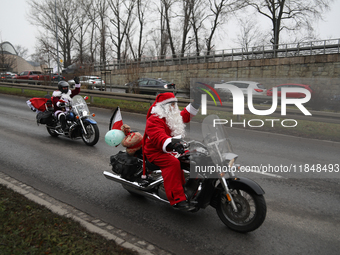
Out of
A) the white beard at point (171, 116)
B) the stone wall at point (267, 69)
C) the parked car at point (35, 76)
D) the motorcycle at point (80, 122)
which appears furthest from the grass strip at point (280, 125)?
the motorcycle at point (80, 122)

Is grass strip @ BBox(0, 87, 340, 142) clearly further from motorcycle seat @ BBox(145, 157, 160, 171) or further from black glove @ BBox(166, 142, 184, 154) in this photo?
motorcycle seat @ BBox(145, 157, 160, 171)

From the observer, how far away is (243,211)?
3510 millimetres

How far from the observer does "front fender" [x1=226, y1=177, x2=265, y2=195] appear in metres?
3.33

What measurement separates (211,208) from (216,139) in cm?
136

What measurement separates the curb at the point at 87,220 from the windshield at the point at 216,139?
129 cm

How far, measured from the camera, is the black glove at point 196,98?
12.9 feet

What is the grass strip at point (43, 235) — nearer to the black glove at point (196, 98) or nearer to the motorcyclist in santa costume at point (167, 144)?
the motorcyclist in santa costume at point (167, 144)

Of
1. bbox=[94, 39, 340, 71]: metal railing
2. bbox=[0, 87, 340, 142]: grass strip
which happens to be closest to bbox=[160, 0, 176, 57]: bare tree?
bbox=[94, 39, 340, 71]: metal railing

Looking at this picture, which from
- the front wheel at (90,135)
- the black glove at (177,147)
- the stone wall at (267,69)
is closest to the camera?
the black glove at (177,147)

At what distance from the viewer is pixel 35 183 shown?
5.42 meters

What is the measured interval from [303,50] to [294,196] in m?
23.1

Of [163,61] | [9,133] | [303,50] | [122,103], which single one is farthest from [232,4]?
[9,133]

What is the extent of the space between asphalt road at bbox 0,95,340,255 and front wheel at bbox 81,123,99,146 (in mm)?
213

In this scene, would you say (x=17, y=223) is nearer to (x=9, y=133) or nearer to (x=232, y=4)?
→ (x=9, y=133)
